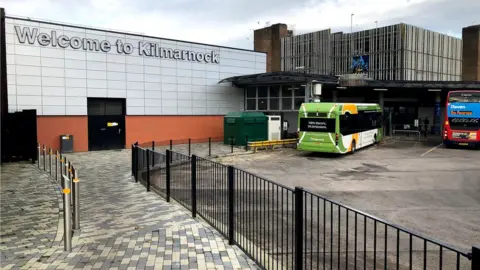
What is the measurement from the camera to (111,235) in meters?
7.20

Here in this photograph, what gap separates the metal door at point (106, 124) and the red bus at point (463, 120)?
22281 millimetres

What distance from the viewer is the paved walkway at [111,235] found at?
19.1 ft

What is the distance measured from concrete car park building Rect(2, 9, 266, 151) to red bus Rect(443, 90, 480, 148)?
Answer: 1626cm

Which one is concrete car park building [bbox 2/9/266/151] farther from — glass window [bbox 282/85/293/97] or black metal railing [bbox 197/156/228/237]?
black metal railing [bbox 197/156/228/237]

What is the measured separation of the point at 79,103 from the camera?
2492cm

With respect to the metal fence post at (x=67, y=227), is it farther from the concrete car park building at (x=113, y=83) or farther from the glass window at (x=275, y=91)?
the glass window at (x=275, y=91)

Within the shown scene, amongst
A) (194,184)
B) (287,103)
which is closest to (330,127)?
(287,103)

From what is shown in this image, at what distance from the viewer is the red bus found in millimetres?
26188

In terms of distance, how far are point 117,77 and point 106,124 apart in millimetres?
3235

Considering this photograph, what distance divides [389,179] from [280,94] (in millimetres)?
17158

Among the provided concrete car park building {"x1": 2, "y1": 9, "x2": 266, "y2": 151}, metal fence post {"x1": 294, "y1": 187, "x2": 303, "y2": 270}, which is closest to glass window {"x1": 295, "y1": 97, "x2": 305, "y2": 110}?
concrete car park building {"x1": 2, "y1": 9, "x2": 266, "y2": 151}

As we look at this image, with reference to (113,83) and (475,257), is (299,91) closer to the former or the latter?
(113,83)

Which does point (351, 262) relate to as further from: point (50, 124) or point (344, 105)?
point (50, 124)

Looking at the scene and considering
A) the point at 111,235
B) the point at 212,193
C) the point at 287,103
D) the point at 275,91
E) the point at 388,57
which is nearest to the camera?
the point at 111,235
